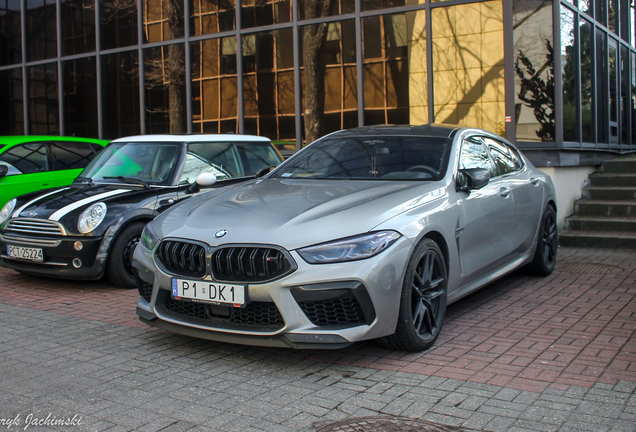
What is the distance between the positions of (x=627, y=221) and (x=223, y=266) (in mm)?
7197

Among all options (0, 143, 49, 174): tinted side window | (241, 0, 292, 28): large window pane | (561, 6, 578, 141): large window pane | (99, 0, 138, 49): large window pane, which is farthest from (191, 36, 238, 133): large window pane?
(561, 6, 578, 141): large window pane

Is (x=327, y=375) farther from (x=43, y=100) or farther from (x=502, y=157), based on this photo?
(x=43, y=100)

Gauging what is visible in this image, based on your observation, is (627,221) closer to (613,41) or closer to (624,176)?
(624,176)

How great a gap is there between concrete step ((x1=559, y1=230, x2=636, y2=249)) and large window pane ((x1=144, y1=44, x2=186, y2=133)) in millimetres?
8012

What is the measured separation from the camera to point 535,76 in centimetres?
965

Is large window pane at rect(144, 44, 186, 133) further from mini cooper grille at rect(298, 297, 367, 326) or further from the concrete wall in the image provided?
mini cooper grille at rect(298, 297, 367, 326)

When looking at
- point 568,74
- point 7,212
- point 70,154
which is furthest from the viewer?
point 568,74

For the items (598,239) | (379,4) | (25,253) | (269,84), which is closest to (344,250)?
(25,253)

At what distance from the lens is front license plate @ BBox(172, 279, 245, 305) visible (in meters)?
3.90

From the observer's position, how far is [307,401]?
3447 millimetres

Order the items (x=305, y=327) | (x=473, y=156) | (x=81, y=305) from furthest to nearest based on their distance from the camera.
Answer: (x=81, y=305)
(x=473, y=156)
(x=305, y=327)

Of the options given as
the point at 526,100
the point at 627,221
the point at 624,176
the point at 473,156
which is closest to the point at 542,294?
the point at 473,156

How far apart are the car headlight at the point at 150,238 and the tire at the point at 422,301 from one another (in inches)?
66.6

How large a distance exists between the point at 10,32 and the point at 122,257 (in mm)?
12855
